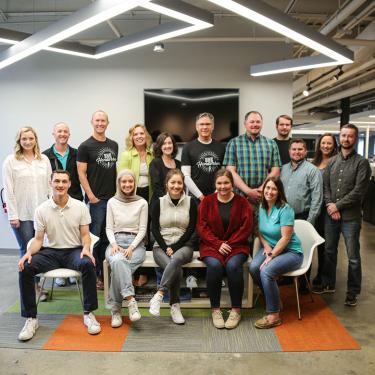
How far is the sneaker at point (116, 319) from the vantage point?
117 inches

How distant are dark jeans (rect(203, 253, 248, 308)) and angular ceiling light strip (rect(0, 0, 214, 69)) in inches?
69.7

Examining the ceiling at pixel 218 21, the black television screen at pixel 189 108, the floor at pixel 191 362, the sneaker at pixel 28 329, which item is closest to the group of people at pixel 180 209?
the sneaker at pixel 28 329

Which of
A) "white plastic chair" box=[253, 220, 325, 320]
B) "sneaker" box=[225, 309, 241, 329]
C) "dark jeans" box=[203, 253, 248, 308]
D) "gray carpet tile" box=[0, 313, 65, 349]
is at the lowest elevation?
"gray carpet tile" box=[0, 313, 65, 349]

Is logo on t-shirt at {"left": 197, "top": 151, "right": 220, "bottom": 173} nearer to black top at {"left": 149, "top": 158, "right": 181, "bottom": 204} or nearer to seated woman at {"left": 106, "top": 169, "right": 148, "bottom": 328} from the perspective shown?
black top at {"left": 149, "top": 158, "right": 181, "bottom": 204}

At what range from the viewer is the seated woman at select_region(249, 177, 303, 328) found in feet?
9.74

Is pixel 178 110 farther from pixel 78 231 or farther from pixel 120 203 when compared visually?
pixel 78 231

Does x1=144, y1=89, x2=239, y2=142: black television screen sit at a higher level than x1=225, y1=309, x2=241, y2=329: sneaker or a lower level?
higher

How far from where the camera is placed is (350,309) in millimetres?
3309

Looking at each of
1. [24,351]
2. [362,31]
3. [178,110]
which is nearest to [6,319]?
[24,351]

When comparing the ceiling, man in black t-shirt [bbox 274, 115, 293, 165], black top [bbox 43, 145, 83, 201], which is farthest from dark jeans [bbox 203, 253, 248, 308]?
the ceiling

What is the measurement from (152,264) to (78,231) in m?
0.68

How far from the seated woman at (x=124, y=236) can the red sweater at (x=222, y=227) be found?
0.52 metres

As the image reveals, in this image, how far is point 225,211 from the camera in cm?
317

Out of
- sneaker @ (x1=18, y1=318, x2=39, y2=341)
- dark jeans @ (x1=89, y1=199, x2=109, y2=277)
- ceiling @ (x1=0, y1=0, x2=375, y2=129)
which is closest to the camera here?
sneaker @ (x1=18, y1=318, x2=39, y2=341)
